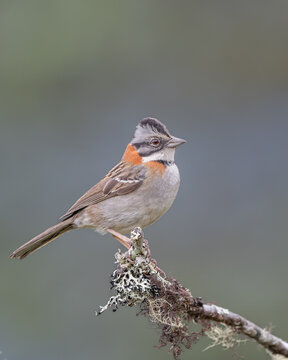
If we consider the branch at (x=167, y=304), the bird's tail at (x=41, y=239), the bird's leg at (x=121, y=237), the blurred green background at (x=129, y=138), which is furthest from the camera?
the blurred green background at (x=129, y=138)

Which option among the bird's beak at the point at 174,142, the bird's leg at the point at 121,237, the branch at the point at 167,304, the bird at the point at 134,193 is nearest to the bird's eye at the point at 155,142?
the bird at the point at 134,193

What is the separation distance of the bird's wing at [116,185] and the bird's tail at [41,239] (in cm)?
7

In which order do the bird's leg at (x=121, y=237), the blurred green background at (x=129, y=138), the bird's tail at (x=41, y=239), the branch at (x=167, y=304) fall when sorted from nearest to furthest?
the branch at (x=167, y=304) < the bird's tail at (x=41, y=239) < the bird's leg at (x=121, y=237) < the blurred green background at (x=129, y=138)

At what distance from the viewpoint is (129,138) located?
9.69 m

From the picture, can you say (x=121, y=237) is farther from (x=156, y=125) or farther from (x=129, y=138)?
(x=129, y=138)

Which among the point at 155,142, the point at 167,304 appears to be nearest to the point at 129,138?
the point at 155,142

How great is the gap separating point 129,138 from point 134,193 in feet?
10.9

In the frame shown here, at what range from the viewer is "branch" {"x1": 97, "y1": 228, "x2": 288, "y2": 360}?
4.33 m

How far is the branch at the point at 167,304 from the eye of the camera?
433 cm

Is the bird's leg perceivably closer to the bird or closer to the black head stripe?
the bird

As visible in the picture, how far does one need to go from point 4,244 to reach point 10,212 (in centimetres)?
50

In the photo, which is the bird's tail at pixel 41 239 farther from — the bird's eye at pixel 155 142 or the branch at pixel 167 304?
the branch at pixel 167 304

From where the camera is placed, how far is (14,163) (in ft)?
31.9

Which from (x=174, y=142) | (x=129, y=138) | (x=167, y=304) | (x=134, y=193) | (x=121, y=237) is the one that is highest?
(x=129, y=138)
